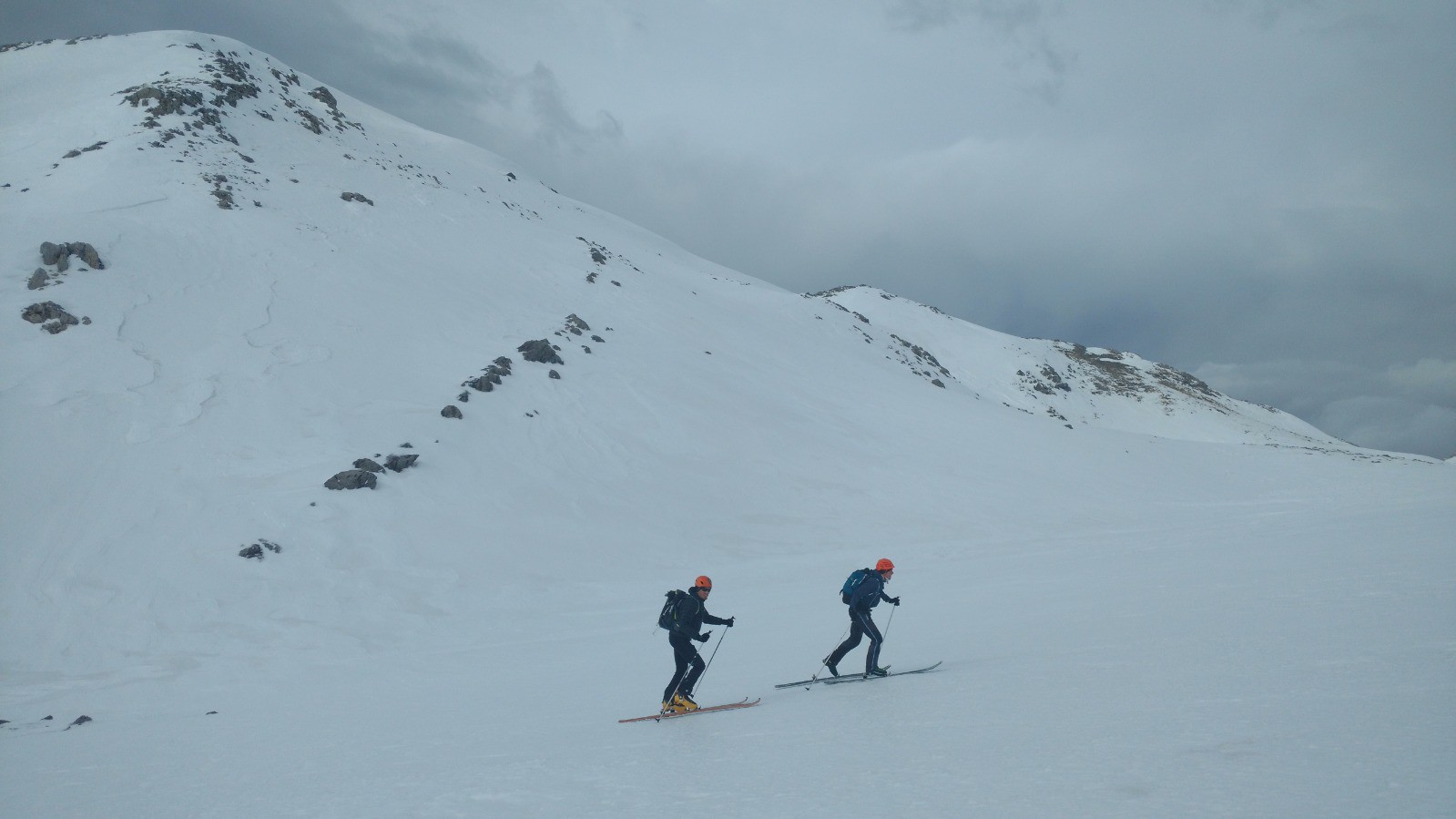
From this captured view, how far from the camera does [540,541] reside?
80.1 ft

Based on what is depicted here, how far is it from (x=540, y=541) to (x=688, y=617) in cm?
1508

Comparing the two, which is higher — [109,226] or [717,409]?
[109,226]

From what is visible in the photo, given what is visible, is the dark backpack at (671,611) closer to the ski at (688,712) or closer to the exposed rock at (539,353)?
the ski at (688,712)

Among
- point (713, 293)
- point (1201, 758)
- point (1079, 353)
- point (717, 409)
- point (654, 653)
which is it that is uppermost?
point (1079, 353)

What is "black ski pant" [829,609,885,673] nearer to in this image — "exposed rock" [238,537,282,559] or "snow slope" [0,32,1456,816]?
"snow slope" [0,32,1456,816]

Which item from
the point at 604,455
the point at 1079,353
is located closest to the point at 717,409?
the point at 604,455

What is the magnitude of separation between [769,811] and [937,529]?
27.0 m

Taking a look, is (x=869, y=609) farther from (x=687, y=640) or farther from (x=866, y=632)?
(x=687, y=640)

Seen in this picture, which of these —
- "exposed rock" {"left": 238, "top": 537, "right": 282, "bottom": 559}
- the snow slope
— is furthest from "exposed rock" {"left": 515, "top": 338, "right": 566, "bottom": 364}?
"exposed rock" {"left": 238, "top": 537, "right": 282, "bottom": 559}

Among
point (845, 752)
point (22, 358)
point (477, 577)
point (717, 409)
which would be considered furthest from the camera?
point (717, 409)

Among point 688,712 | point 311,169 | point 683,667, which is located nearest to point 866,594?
point 683,667

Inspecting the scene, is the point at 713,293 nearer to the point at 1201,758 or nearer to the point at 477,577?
the point at 477,577

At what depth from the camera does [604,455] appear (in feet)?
102

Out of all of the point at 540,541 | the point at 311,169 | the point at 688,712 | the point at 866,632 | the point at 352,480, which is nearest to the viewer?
the point at 688,712
